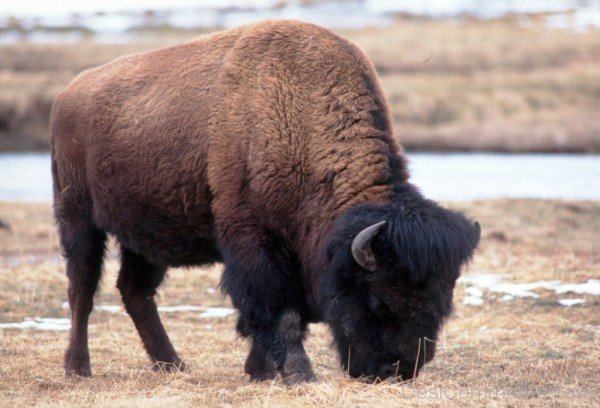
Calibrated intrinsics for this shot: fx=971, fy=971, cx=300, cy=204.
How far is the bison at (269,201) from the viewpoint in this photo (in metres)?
6.06

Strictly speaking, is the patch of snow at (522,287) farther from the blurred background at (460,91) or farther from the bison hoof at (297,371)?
the blurred background at (460,91)

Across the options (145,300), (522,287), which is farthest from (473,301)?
(145,300)

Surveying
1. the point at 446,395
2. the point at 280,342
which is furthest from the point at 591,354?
the point at 280,342

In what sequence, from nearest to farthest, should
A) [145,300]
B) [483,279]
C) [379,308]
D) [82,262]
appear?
[379,308] → [82,262] → [145,300] → [483,279]

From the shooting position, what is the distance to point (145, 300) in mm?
8102

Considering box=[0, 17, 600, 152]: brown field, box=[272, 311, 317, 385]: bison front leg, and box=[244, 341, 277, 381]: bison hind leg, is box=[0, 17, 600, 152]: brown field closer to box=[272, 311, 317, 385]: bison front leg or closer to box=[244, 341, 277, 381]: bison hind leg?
box=[244, 341, 277, 381]: bison hind leg

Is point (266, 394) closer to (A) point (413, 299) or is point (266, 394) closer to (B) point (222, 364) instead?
(A) point (413, 299)

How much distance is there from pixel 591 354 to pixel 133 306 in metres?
3.74

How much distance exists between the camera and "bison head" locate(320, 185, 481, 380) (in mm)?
5949

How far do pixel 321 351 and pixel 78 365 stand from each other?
208cm

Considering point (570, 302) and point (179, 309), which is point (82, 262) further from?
point (570, 302)

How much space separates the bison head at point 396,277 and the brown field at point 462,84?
2380 cm

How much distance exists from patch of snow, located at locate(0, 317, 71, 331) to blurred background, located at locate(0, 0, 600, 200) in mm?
12280

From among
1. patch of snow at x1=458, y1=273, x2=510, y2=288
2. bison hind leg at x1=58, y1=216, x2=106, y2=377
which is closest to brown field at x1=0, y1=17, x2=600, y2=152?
patch of snow at x1=458, y1=273, x2=510, y2=288
